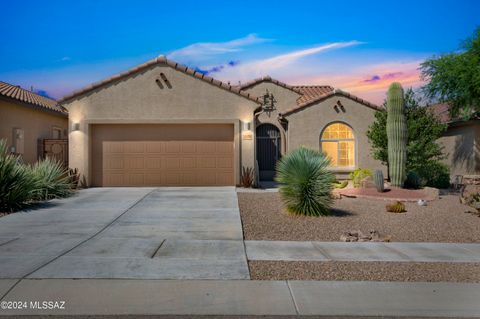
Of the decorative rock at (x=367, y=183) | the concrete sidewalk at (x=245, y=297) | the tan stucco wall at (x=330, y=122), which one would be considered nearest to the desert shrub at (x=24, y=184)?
the concrete sidewalk at (x=245, y=297)

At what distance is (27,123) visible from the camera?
18.1m

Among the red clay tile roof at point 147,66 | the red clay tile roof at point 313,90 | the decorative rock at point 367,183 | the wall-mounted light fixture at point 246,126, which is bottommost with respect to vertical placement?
the decorative rock at point 367,183

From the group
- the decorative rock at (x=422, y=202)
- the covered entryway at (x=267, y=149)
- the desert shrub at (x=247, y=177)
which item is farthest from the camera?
the covered entryway at (x=267, y=149)

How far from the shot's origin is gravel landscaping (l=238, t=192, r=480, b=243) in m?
9.09

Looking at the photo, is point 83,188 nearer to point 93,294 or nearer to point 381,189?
point 381,189

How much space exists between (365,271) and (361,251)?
1349mm

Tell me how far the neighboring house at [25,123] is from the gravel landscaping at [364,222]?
9.85 m

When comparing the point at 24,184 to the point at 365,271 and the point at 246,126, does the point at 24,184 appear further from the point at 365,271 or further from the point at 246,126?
the point at 365,271

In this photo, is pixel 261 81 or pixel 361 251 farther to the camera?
pixel 261 81

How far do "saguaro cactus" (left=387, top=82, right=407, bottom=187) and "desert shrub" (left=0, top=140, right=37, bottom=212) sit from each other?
40.4ft

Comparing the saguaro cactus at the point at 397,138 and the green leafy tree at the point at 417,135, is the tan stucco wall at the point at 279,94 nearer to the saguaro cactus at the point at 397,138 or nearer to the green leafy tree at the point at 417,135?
the green leafy tree at the point at 417,135

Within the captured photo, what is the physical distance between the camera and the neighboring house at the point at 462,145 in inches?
767

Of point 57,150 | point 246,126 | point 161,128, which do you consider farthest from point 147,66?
point 57,150

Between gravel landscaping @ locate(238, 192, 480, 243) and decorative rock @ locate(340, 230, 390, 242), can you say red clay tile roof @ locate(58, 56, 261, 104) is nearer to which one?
gravel landscaping @ locate(238, 192, 480, 243)
